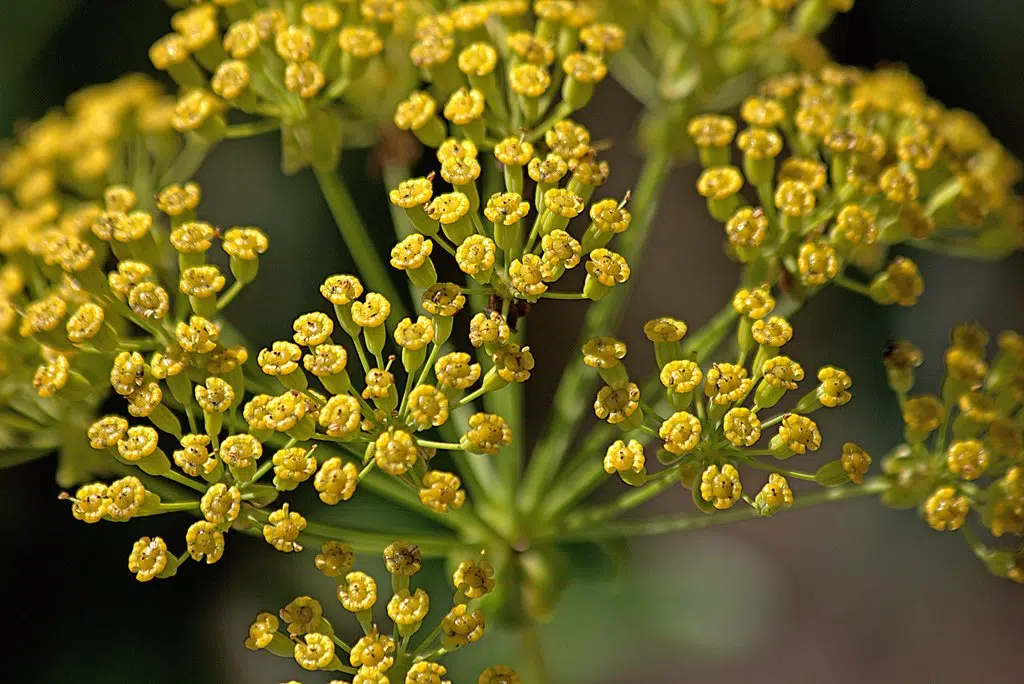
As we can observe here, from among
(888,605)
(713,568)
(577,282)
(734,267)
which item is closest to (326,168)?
(577,282)

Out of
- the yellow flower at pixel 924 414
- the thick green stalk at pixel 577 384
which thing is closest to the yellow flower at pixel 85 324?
the thick green stalk at pixel 577 384

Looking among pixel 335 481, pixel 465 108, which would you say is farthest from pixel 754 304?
pixel 335 481

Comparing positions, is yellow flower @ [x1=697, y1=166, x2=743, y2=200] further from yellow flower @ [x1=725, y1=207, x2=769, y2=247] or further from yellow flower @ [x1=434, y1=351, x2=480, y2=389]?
yellow flower @ [x1=434, y1=351, x2=480, y2=389]

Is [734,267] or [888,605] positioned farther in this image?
[734,267]

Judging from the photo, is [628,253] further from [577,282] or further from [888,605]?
[888,605]

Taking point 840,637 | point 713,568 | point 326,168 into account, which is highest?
point 326,168

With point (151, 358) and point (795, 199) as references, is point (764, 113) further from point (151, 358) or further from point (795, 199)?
point (151, 358)

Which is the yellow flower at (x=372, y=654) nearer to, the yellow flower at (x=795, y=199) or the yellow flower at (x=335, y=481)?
the yellow flower at (x=335, y=481)
